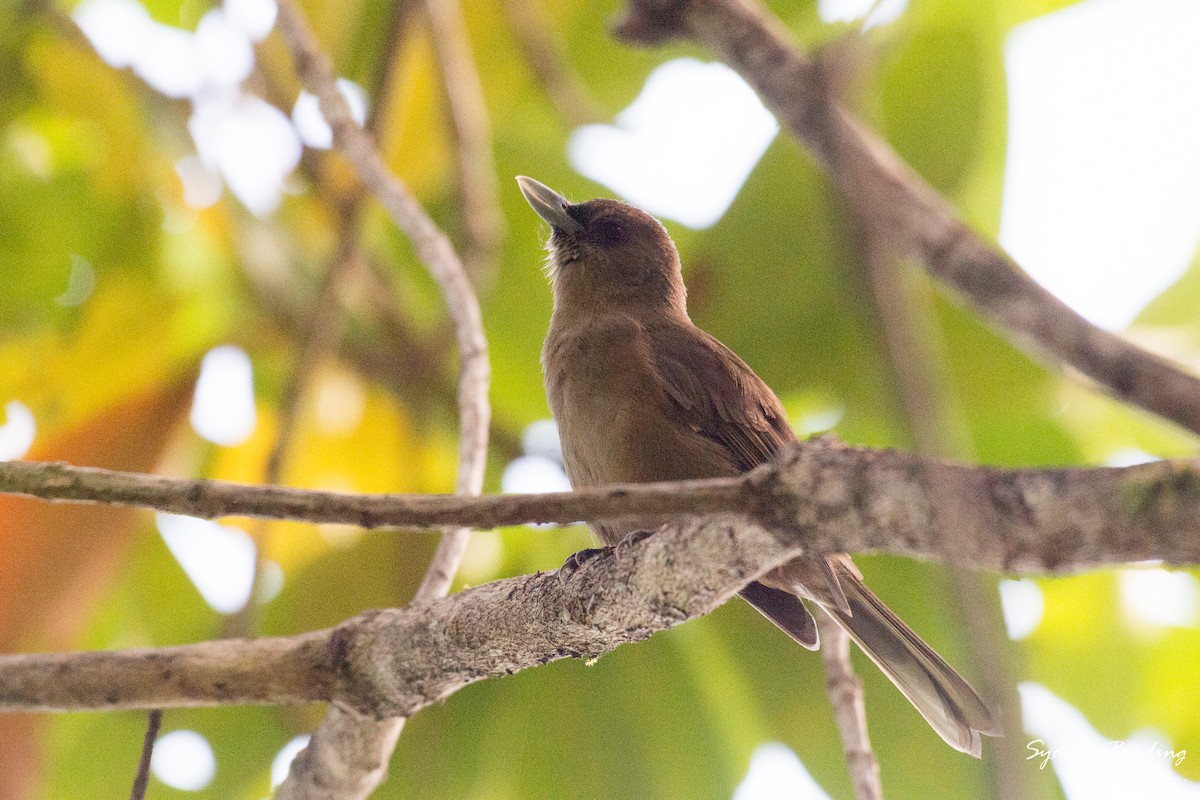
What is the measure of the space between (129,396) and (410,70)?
4.72 ft

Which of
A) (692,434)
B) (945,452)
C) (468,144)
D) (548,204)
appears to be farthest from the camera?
(548,204)

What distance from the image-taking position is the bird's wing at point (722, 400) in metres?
2.90

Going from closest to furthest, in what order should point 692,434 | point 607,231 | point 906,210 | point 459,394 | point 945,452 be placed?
point 945,452 < point 906,210 < point 459,394 < point 692,434 < point 607,231

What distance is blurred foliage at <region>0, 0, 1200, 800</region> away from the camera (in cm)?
329

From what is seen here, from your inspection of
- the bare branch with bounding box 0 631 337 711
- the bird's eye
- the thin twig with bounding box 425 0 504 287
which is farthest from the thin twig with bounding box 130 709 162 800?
the bird's eye

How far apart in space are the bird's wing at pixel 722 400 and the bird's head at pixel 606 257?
0.48 meters

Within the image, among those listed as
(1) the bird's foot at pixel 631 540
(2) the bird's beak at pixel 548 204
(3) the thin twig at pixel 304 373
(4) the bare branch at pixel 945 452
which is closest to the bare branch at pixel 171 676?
(1) the bird's foot at pixel 631 540

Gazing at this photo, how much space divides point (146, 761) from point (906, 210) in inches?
60.2

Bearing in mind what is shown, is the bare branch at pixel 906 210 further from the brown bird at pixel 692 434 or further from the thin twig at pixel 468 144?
the thin twig at pixel 468 144

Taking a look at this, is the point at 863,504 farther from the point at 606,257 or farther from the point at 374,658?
the point at 606,257

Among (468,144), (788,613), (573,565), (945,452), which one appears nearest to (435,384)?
(468,144)

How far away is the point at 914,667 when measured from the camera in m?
2.69

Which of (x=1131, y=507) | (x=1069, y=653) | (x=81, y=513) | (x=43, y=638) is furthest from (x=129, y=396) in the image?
(x=1131, y=507)

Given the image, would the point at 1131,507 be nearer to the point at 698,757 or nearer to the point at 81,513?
the point at 698,757
